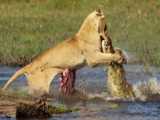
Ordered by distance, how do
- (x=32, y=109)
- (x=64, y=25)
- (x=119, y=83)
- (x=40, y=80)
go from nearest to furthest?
(x=32, y=109) → (x=40, y=80) → (x=119, y=83) → (x=64, y=25)

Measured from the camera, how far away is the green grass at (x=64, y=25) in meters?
19.0

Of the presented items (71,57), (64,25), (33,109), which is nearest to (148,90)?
(71,57)

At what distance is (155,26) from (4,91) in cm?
988

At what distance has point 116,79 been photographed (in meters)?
13.5

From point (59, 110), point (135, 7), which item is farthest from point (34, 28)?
point (59, 110)

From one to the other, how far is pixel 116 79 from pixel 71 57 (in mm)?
769

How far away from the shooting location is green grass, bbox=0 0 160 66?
19.0m

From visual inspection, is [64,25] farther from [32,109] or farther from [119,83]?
[32,109]

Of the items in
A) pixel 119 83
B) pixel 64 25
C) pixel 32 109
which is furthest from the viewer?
pixel 64 25

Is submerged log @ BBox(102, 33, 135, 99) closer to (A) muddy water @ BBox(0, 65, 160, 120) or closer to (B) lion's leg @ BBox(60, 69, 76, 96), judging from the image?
(A) muddy water @ BBox(0, 65, 160, 120)

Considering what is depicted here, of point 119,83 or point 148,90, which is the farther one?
point 148,90

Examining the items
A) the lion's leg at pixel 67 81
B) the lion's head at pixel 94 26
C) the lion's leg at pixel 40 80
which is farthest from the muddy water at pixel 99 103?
the lion's head at pixel 94 26

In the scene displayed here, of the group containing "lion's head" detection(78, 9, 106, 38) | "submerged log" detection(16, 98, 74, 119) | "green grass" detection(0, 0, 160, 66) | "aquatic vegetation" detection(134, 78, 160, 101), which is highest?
"green grass" detection(0, 0, 160, 66)

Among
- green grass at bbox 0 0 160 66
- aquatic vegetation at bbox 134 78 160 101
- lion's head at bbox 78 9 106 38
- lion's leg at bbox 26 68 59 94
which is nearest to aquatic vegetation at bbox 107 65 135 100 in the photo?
aquatic vegetation at bbox 134 78 160 101
